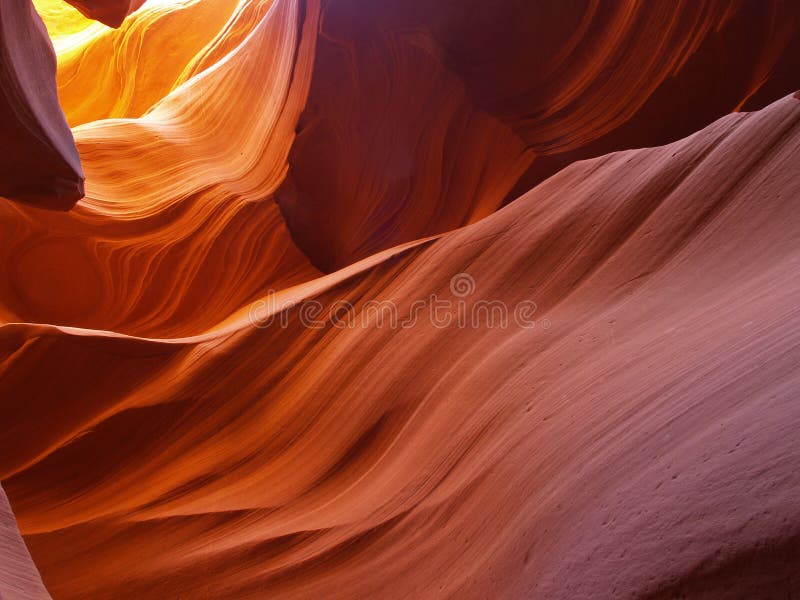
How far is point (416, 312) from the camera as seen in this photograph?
214 centimetres

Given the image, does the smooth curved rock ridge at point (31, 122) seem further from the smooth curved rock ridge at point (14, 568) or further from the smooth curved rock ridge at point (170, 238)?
the smooth curved rock ridge at point (170, 238)

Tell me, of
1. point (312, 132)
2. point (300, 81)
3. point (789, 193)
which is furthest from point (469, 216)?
point (789, 193)

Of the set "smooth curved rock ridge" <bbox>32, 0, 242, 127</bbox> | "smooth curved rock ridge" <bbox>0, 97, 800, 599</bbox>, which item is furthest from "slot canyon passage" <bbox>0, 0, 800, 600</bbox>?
"smooth curved rock ridge" <bbox>32, 0, 242, 127</bbox>

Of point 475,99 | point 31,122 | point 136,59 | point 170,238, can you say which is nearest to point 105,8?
point 31,122

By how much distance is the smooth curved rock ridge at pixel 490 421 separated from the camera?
3.43 ft

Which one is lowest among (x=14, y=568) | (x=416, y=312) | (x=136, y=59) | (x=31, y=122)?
(x=14, y=568)

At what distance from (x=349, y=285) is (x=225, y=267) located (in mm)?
1303

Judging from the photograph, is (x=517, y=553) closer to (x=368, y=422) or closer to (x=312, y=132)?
(x=368, y=422)

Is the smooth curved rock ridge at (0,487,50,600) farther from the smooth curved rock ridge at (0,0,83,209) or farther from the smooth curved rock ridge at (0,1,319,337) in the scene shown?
the smooth curved rock ridge at (0,1,319,337)

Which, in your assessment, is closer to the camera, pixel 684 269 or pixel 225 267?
pixel 684 269

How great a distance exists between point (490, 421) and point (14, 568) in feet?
3.22

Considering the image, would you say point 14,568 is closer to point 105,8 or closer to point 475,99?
point 105,8

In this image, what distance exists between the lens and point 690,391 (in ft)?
3.91

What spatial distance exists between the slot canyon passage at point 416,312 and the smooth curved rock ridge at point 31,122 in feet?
0.03
